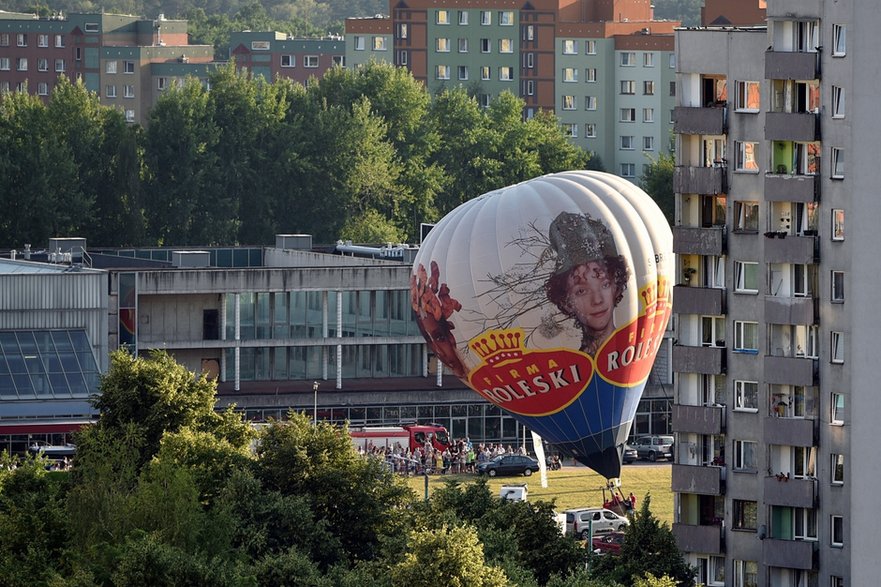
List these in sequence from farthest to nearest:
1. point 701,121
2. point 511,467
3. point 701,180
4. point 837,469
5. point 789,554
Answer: point 511,467, point 701,180, point 701,121, point 789,554, point 837,469

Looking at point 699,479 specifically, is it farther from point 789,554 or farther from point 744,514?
point 789,554

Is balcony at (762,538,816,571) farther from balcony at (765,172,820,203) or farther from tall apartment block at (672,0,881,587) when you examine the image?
balcony at (765,172,820,203)

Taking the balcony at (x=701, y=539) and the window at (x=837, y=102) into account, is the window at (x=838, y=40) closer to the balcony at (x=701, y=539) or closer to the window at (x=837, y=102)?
the window at (x=837, y=102)

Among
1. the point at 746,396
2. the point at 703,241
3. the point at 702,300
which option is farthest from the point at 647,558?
the point at 703,241

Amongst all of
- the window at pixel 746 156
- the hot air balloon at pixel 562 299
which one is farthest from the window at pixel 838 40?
the hot air balloon at pixel 562 299

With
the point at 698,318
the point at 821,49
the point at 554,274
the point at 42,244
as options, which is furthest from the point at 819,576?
the point at 42,244

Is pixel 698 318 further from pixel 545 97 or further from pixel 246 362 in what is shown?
pixel 545 97
